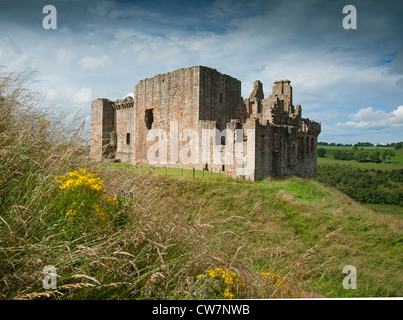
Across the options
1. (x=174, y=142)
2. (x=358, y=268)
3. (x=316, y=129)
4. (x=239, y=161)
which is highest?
(x=316, y=129)

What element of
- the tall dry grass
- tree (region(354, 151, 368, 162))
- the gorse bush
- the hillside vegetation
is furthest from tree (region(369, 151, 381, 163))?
the gorse bush

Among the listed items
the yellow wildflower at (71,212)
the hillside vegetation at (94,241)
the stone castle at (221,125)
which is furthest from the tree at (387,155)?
the yellow wildflower at (71,212)

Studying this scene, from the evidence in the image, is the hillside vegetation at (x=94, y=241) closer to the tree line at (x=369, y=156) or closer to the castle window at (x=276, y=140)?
→ the castle window at (x=276, y=140)

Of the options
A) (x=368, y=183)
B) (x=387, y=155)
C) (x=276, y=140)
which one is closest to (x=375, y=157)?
(x=387, y=155)

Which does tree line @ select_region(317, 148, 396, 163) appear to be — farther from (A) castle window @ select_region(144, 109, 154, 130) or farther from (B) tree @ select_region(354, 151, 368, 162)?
(A) castle window @ select_region(144, 109, 154, 130)

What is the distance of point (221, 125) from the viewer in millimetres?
21750

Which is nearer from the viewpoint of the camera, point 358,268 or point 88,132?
point 88,132

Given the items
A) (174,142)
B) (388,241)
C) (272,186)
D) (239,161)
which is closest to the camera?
(388,241)

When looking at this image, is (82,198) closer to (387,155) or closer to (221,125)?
(221,125)
